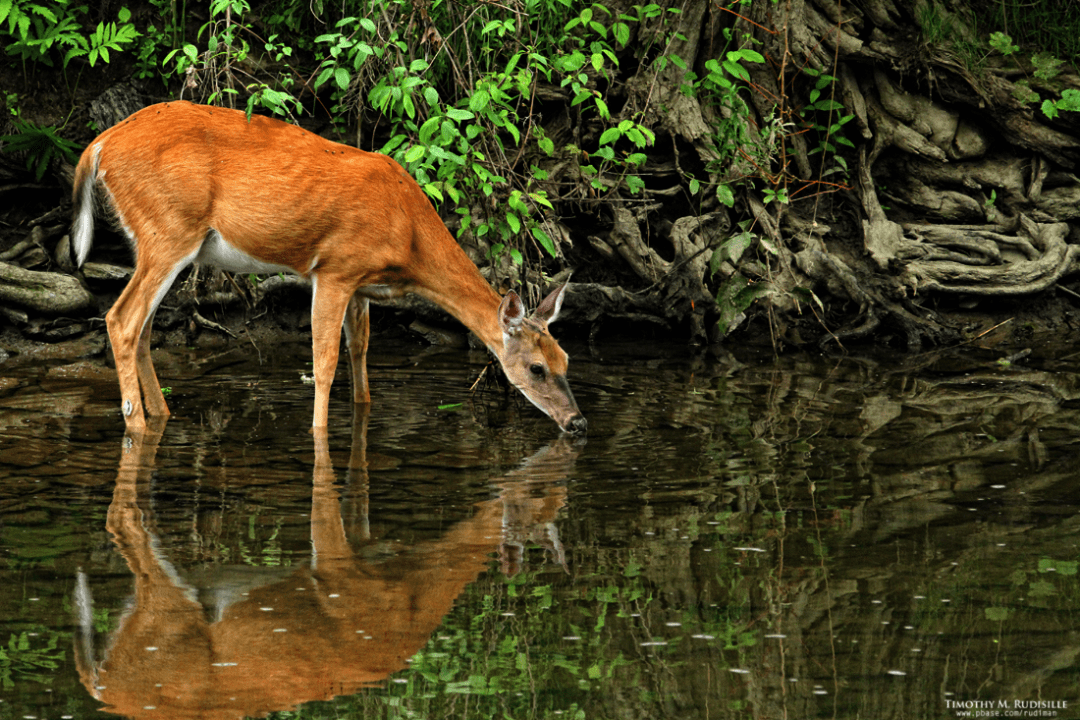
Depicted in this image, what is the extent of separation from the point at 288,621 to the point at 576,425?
3329 mm

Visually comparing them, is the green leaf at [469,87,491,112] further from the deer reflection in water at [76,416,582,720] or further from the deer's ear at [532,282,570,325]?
the deer reflection in water at [76,416,582,720]

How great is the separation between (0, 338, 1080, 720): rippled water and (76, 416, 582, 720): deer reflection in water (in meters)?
0.01

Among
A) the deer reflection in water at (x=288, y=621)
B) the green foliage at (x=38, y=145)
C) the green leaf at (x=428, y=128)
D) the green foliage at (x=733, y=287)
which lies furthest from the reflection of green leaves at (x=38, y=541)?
the green foliage at (x=733, y=287)

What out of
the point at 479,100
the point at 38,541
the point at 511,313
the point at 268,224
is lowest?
the point at 38,541

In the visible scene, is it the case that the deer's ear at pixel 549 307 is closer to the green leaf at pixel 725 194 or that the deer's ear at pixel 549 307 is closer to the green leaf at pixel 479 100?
the green leaf at pixel 479 100

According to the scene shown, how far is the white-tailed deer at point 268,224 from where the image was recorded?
24.5 feet

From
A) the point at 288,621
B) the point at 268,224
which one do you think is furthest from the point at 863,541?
the point at 268,224

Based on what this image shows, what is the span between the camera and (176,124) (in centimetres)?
753

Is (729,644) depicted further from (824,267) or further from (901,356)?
(824,267)

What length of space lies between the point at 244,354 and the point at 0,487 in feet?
13.8

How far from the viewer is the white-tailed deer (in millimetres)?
7461

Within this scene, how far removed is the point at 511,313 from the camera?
773 centimetres

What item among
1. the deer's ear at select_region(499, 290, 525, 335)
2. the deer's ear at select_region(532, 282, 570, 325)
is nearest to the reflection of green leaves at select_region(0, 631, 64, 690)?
the deer's ear at select_region(499, 290, 525, 335)

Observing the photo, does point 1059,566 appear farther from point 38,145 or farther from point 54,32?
point 54,32
